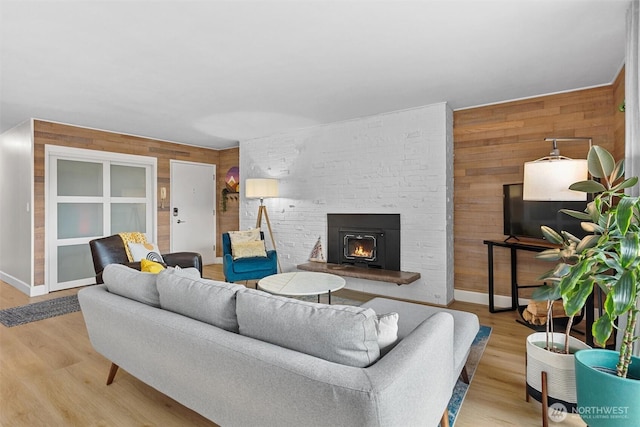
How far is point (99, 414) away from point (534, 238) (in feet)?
12.3

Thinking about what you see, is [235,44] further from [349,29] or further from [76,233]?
[76,233]

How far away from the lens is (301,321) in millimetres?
1296

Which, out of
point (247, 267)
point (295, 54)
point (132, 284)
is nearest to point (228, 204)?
point (247, 267)

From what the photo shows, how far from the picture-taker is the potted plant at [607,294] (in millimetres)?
1342

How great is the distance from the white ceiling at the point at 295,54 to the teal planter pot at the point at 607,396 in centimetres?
199

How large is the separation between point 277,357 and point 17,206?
17.4 ft

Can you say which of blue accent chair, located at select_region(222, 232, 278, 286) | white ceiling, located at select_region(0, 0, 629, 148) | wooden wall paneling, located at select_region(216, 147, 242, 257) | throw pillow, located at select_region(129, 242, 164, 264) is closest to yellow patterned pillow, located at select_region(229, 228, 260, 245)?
blue accent chair, located at select_region(222, 232, 278, 286)

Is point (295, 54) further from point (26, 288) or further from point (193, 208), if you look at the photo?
point (26, 288)

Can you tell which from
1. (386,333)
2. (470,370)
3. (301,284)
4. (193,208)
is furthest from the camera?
(193,208)

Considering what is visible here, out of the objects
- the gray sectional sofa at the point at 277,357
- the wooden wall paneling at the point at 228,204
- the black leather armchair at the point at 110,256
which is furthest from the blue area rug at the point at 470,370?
the wooden wall paneling at the point at 228,204

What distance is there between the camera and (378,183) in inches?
166

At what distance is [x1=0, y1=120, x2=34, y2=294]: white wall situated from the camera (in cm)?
429

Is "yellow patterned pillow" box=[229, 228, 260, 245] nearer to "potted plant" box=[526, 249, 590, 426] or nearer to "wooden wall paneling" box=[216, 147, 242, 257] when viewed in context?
"wooden wall paneling" box=[216, 147, 242, 257]

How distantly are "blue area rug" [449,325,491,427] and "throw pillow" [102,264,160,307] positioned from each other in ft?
5.72
